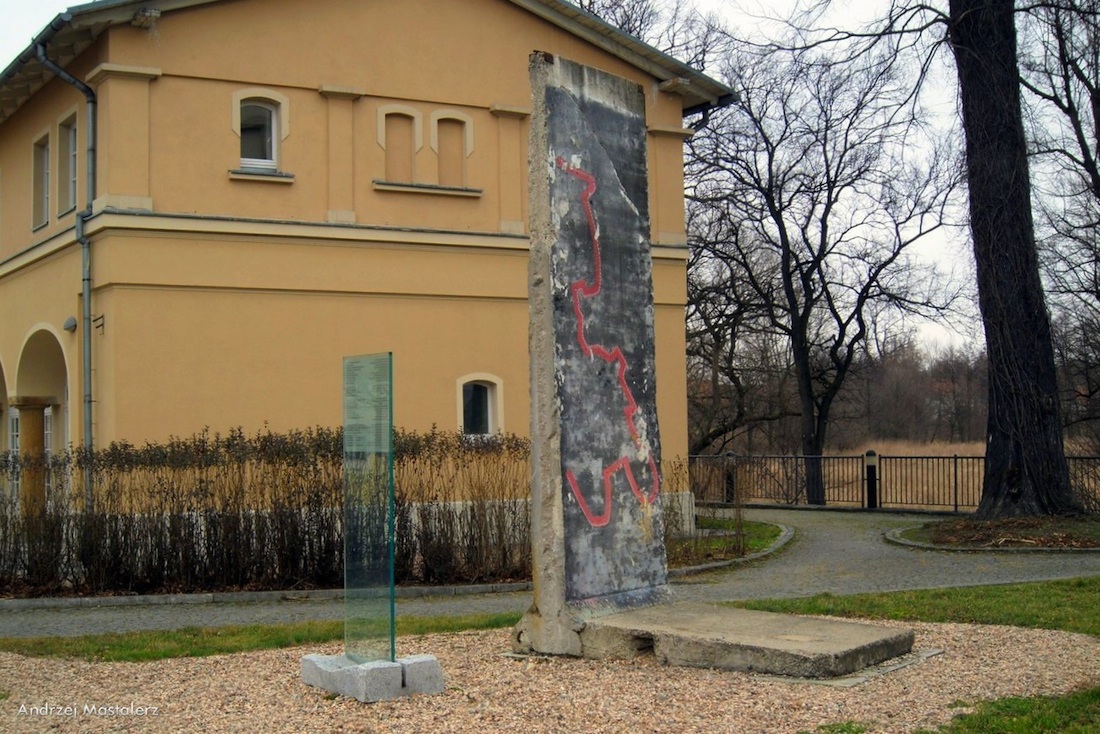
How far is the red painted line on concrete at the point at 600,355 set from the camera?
928 centimetres

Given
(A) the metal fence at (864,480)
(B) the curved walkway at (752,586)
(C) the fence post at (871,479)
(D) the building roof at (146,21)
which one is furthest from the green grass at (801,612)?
(C) the fence post at (871,479)

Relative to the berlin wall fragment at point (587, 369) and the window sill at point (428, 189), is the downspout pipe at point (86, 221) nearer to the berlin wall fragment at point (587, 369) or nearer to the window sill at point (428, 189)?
the window sill at point (428, 189)

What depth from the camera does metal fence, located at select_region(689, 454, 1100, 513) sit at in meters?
21.2

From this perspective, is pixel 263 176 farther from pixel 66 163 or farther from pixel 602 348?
pixel 602 348

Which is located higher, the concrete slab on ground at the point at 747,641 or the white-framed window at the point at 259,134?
the white-framed window at the point at 259,134

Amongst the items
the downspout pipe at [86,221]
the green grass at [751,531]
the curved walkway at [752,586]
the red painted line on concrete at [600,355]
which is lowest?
the curved walkway at [752,586]

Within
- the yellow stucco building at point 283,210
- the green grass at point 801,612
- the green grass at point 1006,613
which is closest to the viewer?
the green grass at point 1006,613

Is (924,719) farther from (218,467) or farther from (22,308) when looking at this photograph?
(22,308)

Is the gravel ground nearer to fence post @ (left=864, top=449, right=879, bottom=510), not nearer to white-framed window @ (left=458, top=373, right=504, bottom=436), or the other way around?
white-framed window @ (left=458, top=373, right=504, bottom=436)

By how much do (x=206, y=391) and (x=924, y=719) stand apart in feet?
45.5

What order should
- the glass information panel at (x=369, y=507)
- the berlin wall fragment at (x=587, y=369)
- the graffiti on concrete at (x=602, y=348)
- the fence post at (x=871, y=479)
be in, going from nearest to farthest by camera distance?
the glass information panel at (x=369, y=507)
the berlin wall fragment at (x=587, y=369)
the graffiti on concrete at (x=602, y=348)
the fence post at (x=871, y=479)

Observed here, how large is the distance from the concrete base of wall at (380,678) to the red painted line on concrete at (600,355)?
198cm

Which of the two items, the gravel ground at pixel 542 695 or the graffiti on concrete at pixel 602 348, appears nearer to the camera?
the gravel ground at pixel 542 695

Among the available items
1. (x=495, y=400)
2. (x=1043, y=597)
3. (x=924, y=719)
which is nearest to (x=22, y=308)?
(x=495, y=400)
